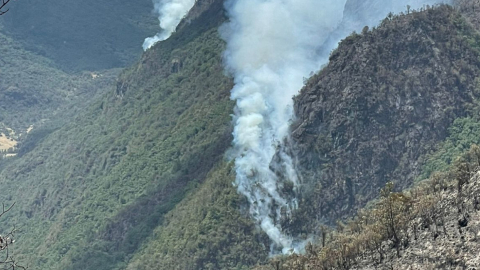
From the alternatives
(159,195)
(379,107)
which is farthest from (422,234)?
(159,195)

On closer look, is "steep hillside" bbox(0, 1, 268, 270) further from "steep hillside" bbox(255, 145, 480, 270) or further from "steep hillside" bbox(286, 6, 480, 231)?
"steep hillside" bbox(255, 145, 480, 270)

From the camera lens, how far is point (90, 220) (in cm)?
17062

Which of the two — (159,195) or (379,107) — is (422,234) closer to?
(379,107)

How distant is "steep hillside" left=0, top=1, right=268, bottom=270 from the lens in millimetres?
136000

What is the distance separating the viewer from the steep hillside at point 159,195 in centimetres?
13600

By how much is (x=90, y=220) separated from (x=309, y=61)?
49.5m

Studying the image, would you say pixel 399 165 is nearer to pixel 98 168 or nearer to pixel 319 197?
pixel 319 197

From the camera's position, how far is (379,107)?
13738 cm

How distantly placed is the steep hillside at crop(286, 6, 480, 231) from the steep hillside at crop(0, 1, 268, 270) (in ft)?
43.0

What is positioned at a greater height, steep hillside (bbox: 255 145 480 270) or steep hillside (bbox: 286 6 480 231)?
steep hillside (bbox: 286 6 480 231)

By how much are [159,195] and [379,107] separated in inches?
1673

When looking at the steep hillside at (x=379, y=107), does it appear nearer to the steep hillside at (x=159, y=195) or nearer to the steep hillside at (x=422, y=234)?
the steep hillside at (x=159, y=195)

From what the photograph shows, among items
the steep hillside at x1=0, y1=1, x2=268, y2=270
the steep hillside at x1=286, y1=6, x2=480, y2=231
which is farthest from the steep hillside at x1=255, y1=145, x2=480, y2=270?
the steep hillside at x1=0, y1=1, x2=268, y2=270

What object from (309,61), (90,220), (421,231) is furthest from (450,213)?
(90,220)
